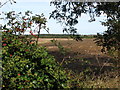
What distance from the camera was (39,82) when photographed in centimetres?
543

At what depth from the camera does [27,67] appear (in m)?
5.57

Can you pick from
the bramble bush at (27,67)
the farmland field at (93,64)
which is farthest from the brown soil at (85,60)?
the bramble bush at (27,67)

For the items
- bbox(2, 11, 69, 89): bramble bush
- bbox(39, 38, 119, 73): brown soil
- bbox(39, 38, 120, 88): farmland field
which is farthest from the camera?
bbox(39, 38, 119, 73): brown soil

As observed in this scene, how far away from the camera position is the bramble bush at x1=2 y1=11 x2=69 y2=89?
5395 mm

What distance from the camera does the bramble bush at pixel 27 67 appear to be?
539cm

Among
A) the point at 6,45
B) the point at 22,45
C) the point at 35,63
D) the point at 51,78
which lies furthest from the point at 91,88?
the point at 6,45

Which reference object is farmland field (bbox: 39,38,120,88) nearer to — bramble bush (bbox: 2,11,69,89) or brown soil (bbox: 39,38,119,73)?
brown soil (bbox: 39,38,119,73)

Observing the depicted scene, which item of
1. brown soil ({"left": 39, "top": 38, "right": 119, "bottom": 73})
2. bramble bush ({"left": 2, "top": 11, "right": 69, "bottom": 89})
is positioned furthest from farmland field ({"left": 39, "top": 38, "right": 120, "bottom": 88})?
bramble bush ({"left": 2, "top": 11, "right": 69, "bottom": 89})

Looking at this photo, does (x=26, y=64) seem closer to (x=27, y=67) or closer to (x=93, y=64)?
(x=27, y=67)

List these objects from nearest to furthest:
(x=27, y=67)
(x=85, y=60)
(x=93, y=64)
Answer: (x=27, y=67)
(x=85, y=60)
(x=93, y=64)

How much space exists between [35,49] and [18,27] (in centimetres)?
141

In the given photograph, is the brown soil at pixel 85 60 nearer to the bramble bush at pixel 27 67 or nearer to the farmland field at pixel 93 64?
the farmland field at pixel 93 64

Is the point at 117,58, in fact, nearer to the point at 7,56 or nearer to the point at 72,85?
the point at 72,85

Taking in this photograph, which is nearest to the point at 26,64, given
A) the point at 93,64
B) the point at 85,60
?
the point at 85,60
